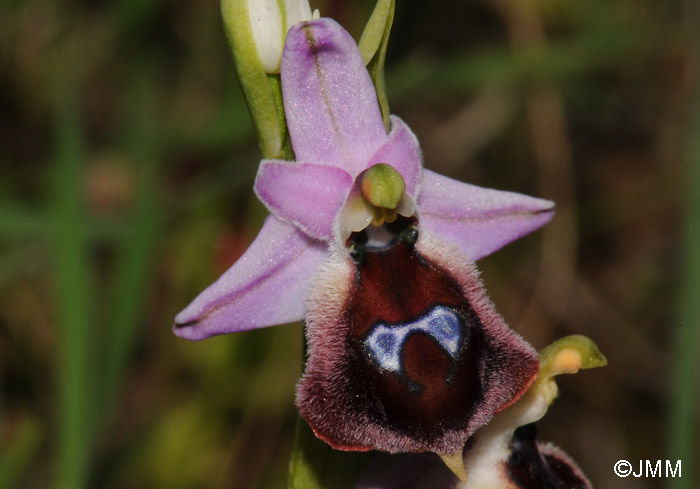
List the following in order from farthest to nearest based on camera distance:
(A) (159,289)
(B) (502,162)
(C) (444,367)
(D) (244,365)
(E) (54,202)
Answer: (B) (502,162), (A) (159,289), (D) (244,365), (E) (54,202), (C) (444,367)

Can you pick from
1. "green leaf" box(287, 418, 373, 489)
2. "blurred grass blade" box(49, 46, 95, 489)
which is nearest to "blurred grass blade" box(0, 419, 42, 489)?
"blurred grass blade" box(49, 46, 95, 489)

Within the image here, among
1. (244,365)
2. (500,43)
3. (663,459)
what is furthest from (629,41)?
(244,365)

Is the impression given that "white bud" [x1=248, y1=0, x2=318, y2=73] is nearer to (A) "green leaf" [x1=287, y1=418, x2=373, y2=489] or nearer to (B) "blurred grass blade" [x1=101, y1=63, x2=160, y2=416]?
(A) "green leaf" [x1=287, y1=418, x2=373, y2=489]

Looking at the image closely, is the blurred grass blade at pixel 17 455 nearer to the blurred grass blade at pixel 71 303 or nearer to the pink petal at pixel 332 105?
the blurred grass blade at pixel 71 303

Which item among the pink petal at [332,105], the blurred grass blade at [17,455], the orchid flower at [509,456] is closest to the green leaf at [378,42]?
the pink petal at [332,105]

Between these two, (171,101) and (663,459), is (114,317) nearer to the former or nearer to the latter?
(171,101)

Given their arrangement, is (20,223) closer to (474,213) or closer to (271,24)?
(271,24)

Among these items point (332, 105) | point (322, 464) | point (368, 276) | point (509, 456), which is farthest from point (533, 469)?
point (332, 105)
